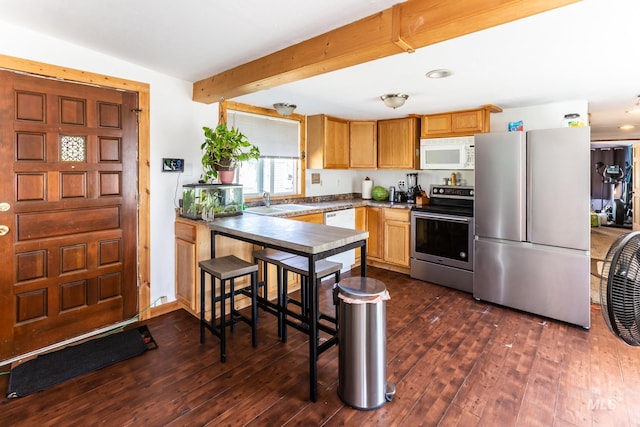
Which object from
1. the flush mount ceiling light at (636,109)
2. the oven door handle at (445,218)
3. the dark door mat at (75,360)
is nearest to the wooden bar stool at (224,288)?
the dark door mat at (75,360)

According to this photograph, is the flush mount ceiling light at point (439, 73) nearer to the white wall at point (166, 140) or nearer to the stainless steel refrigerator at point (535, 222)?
the stainless steel refrigerator at point (535, 222)

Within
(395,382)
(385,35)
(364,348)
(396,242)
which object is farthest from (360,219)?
(385,35)

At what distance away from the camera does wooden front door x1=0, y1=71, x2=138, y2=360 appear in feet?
7.57

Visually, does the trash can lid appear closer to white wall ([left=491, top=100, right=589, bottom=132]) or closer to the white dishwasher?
the white dishwasher

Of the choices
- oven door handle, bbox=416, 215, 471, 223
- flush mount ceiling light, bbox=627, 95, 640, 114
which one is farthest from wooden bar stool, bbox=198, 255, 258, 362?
flush mount ceiling light, bbox=627, 95, 640, 114

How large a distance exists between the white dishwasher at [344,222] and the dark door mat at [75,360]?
220 cm

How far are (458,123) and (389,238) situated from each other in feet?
5.48

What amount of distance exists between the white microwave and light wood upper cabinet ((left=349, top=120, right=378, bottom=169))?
72cm

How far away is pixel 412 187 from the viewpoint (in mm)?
4977

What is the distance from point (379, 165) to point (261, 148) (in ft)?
5.87

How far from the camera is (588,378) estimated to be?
2.20 metres

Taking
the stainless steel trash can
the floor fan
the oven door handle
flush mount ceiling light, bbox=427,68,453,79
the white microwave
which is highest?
flush mount ceiling light, bbox=427,68,453,79

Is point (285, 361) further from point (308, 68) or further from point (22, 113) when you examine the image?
point (22, 113)

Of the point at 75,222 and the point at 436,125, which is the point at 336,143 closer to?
the point at 436,125
